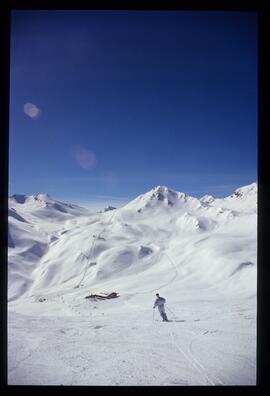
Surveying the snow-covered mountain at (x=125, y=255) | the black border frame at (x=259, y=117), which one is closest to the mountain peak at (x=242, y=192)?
the snow-covered mountain at (x=125, y=255)

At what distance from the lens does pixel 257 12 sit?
1.97m

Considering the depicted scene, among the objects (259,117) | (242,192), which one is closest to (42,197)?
(242,192)

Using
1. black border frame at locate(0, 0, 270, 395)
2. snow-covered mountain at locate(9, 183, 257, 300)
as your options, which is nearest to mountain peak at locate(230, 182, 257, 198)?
snow-covered mountain at locate(9, 183, 257, 300)

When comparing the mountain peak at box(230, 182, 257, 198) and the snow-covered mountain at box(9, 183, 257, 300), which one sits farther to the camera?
the mountain peak at box(230, 182, 257, 198)

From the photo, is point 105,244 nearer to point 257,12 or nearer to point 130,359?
point 130,359

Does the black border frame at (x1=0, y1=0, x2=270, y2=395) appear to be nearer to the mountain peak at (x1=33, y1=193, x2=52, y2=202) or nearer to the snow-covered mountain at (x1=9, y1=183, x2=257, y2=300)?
the snow-covered mountain at (x1=9, y1=183, x2=257, y2=300)

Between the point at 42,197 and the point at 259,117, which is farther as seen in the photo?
the point at 42,197

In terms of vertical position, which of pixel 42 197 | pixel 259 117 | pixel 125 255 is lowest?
pixel 125 255

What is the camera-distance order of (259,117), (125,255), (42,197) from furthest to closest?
(42,197)
(125,255)
(259,117)

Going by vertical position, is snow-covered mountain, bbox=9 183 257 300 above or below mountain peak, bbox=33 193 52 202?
below

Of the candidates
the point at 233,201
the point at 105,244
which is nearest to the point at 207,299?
the point at 105,244

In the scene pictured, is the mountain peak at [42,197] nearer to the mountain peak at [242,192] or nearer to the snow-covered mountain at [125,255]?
the snow-covered mountain at [125,255]

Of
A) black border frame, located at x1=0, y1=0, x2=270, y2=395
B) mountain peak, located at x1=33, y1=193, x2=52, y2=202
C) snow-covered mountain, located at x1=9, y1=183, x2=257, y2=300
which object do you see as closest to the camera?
black border frame, located at x1=0, y1=0, x2=270, y2=395

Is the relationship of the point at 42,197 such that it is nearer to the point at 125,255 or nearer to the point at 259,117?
the point at 125,255
